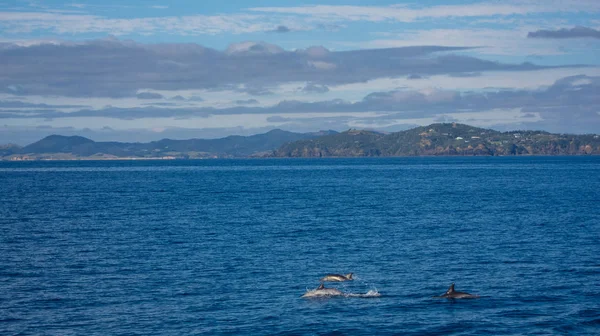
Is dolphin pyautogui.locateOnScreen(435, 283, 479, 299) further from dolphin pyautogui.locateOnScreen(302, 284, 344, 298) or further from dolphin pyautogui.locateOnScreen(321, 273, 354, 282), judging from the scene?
dolphin pyautogui.locateOnScreen(321, 273, 354, 282)

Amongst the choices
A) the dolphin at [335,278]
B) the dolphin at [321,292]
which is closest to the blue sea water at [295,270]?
the dolphin at [335,278]

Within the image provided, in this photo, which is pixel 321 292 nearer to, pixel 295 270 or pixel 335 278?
pixel 335 278

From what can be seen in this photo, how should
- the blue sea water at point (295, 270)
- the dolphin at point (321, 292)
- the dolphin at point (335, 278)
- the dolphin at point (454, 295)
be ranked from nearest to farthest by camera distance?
the blue sea water at point (295, 270), the dolphin at point (454, 295), the dolphin at point (321, 292), the dolphin at point (335, 278)

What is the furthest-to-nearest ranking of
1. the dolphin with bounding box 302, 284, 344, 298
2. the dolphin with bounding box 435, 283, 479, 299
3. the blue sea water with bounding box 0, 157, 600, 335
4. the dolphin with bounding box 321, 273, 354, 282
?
the dolphin with bounding box 321, 273, 354, 282 → the dolphin with bounding box 302, 284, 344, 298 → the dolphin with bounding box 435, 283, 479, 299 → the blue sea water with bounding box 0, 157, 600, 335

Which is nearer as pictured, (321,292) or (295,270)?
(321,292)

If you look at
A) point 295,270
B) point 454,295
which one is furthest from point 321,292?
point 295,270

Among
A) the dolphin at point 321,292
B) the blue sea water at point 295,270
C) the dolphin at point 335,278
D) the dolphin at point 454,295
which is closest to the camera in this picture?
the blue sea water at point 295,270

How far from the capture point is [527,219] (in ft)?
254

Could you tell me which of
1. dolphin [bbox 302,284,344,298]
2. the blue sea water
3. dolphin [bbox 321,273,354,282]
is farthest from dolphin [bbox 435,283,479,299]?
dolphin [bbox 321,273,354,282]

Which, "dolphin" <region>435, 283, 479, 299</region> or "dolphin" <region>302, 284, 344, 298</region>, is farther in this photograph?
"dolphin" <region>302, 284, 344, 298</region>

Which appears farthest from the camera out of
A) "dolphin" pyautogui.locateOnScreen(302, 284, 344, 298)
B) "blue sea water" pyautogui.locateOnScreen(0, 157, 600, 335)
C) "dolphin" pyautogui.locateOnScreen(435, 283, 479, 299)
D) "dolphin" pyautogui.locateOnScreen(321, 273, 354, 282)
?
"dolphin" pyautogui.locateOnScreen(321, 273, 354, 282)

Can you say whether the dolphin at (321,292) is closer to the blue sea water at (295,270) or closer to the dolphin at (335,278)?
the blue sea water at (295,270)

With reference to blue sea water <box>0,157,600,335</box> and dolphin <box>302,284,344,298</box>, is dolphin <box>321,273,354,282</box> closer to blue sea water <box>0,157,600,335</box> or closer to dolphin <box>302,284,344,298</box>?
blue sea water <box>0,157,600,335</box>

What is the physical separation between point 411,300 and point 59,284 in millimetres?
21702
